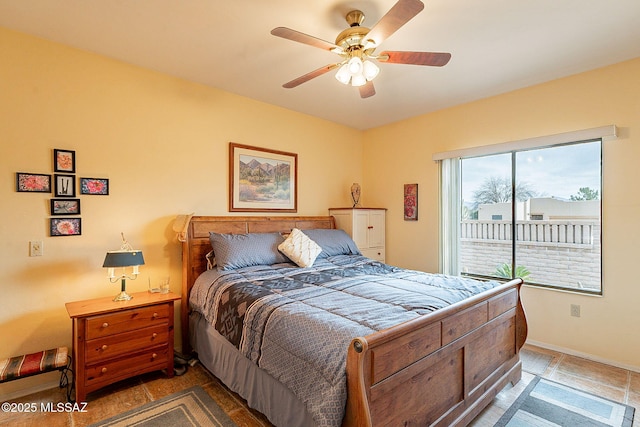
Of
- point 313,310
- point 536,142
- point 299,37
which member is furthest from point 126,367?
point 536,142

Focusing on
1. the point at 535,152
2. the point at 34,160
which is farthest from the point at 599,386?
the point at 34,160

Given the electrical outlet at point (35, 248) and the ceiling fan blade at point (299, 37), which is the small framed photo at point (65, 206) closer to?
the electrical outlet at point (35, 248)

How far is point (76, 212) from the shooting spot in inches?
101

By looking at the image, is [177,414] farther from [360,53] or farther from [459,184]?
[459,184]

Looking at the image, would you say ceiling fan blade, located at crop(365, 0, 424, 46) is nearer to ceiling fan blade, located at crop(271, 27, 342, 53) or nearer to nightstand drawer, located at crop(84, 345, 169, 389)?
ceiling fan blade, located at crop(271, 27, 342, 53)

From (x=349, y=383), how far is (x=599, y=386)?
2432mm

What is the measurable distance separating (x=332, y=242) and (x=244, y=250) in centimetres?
112

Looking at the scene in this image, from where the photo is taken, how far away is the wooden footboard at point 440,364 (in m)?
1.34

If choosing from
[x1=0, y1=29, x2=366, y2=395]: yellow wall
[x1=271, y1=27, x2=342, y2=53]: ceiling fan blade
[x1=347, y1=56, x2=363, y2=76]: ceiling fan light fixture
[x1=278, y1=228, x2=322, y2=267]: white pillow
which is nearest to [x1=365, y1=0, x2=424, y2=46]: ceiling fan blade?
[x1=347, y1=56, x2=363, y2=76]: ceiling fan light fixture

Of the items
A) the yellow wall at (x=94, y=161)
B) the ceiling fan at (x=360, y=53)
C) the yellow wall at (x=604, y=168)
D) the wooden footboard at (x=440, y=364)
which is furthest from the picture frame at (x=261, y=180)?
the wooden footboard at (x=440, y=364)

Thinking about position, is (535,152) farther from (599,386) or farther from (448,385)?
(448,385)

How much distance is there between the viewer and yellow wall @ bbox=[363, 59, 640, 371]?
272cm

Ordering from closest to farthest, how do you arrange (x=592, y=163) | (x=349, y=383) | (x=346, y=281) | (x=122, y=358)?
(x=349, y=383)
(x=122, y=358)
(x=346, y=281)
(x=592, y=163)

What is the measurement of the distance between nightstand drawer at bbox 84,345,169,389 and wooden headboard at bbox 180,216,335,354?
0.47 m
